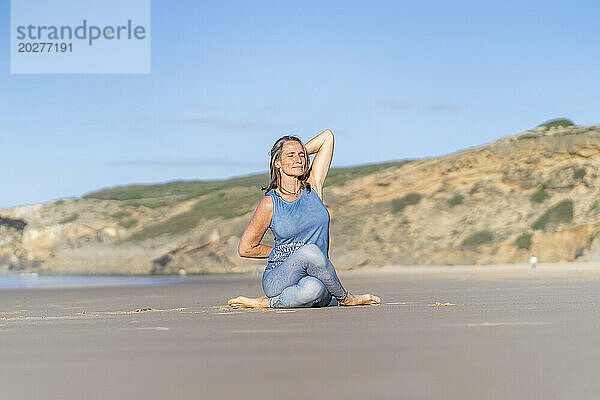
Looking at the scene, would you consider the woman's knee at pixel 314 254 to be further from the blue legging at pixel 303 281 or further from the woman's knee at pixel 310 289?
the woman's knee at pixel 310 289

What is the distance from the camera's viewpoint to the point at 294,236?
693cm

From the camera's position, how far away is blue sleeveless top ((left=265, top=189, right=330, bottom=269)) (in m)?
6.89

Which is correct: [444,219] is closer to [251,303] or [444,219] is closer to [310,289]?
[251,303]

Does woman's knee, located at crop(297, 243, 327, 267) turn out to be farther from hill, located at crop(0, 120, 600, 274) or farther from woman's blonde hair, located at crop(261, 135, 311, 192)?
hill, located at crop(0, 120, 600, 274)

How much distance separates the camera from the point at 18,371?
138 inches

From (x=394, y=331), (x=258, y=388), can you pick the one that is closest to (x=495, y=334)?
(x=394, y=331)

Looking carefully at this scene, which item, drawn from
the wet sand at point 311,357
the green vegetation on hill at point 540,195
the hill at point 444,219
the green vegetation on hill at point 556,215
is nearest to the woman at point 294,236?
the wet sand at point 311,357

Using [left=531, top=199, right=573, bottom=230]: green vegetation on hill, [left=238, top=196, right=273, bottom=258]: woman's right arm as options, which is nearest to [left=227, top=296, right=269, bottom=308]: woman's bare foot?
[left=238, top=196, right=273, bottom=258]: woman's right arm

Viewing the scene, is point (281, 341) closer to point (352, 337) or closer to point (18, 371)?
point (352, 337)

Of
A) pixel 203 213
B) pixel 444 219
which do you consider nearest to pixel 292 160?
pixel 444 219

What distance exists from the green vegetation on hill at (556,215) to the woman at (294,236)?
24.2 metres

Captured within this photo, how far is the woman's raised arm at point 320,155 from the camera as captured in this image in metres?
7.25

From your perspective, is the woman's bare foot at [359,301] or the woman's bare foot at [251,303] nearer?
the woman's bare foot at [251,303]

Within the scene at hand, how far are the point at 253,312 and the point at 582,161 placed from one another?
2775cm
